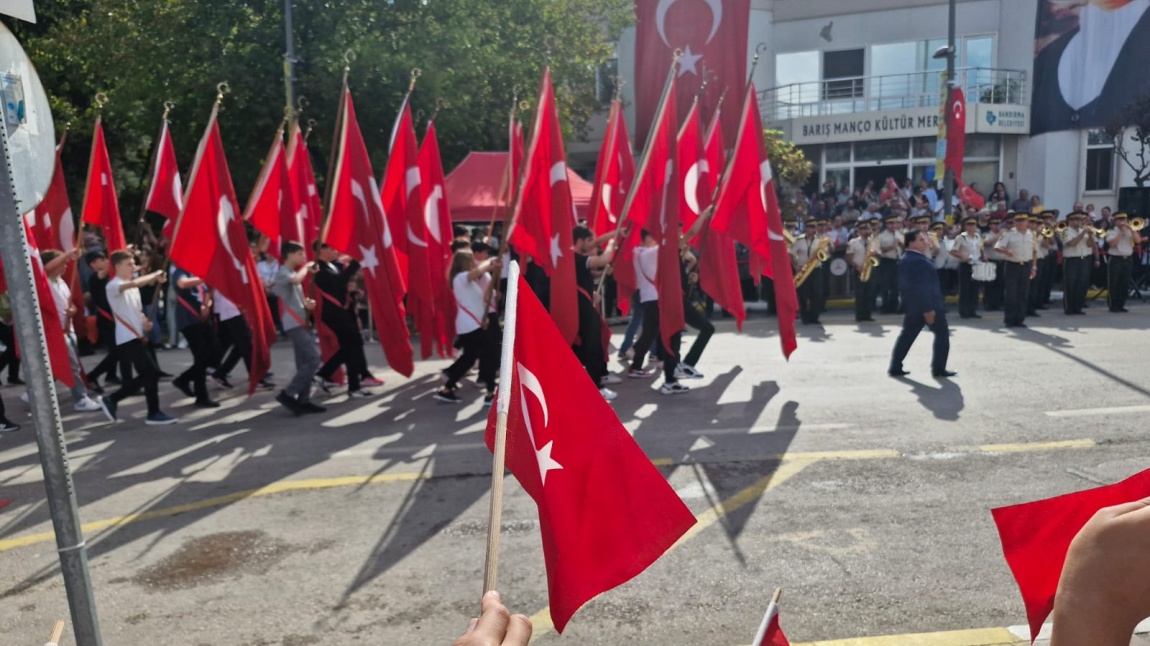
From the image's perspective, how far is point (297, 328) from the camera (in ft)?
31.6

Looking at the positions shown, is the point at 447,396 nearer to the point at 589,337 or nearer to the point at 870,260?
the point at 589,337

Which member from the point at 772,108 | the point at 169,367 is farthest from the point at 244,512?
the point at 772,108

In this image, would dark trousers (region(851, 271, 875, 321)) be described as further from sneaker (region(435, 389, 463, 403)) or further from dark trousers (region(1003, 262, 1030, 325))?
sneaker (region(435, 389, 463, 403))

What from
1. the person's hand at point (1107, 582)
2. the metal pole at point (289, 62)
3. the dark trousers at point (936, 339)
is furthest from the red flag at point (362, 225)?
the person's hand at point (1107, 582)

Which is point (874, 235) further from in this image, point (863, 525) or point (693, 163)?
point (863, 525)

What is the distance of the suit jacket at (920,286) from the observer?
10.3m

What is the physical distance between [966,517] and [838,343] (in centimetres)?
786

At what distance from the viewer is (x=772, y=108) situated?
32.2 metres

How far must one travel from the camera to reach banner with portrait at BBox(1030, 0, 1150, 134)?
26453mm

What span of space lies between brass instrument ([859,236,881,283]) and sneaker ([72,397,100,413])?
1147 cm

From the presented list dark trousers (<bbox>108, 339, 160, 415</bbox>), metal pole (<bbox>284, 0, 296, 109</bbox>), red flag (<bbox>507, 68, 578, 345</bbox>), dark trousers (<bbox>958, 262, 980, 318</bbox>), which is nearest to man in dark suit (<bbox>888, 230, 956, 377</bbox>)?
red flag (<bbox>507, 68, 578, 345</bbox>)

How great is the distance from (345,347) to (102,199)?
341 cm

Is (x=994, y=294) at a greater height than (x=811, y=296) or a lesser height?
lesser

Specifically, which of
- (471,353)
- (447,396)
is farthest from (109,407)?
(471,353)
